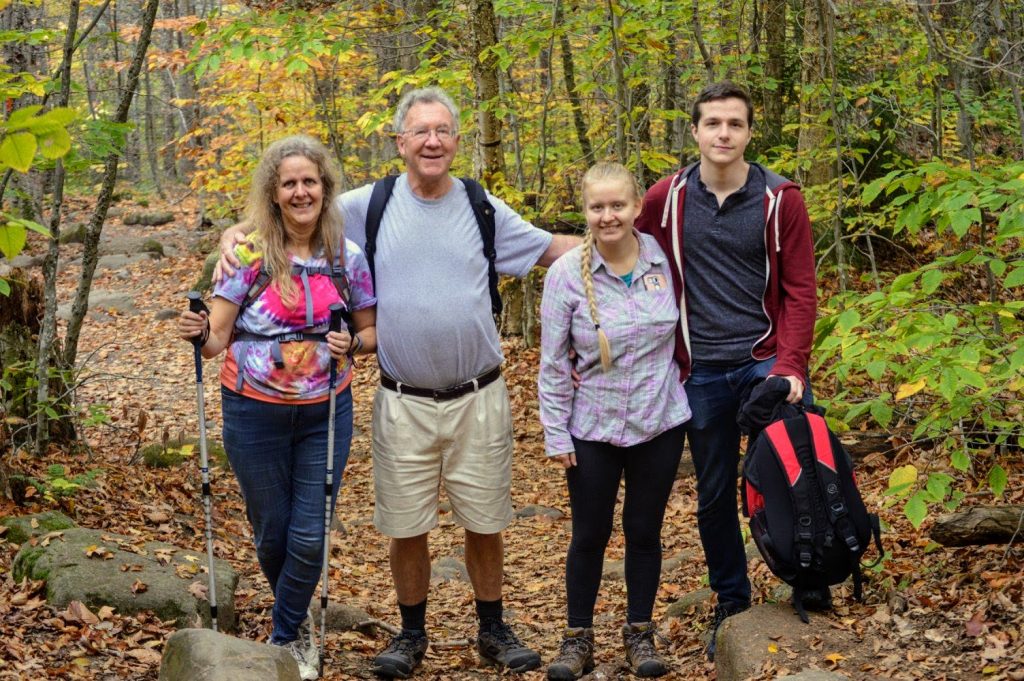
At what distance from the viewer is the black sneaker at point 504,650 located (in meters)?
4.37

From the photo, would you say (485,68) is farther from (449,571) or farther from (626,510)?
(626,510)

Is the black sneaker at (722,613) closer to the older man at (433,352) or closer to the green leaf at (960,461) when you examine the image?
the older man at (433,352)

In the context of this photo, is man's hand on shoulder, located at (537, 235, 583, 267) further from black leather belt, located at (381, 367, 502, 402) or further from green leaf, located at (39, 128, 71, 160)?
green leaf, located at (39, 128, 71, 160)

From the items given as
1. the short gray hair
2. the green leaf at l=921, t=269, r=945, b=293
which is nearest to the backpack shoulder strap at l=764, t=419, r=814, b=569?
the green leaf at l=921, t=269, r=945, b=293

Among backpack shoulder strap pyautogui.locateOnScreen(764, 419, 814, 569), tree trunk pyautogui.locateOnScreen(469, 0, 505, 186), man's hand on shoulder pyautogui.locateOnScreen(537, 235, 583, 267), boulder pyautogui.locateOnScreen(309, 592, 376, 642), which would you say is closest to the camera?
backpack shoulder strap pyautogui.locateOnScreen(764, 419, 814, 569)

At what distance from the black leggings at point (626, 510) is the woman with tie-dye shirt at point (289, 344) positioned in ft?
3.44

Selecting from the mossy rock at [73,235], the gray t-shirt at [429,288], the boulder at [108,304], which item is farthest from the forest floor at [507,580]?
the mossy rock at [73,235]

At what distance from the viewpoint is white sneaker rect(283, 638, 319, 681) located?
4.16 metres

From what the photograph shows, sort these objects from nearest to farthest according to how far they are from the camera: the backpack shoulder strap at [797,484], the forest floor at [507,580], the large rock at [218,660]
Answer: the large rock at [218,660]
the backpack shoulder strap at [797,484]
the forest floor at [507,580]

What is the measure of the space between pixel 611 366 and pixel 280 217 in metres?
1.50

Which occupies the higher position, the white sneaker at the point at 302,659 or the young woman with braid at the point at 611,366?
the young woman with braid at the point at 611,366

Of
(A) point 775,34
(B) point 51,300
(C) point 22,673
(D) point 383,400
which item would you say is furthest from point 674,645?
(A) point 775,34

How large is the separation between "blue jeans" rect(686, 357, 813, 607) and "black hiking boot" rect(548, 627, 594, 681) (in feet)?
2.07

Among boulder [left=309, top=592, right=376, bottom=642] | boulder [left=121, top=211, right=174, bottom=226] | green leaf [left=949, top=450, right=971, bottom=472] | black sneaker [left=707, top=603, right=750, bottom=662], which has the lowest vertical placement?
boulder [left=309, top=592, right=376, bottom=642]
